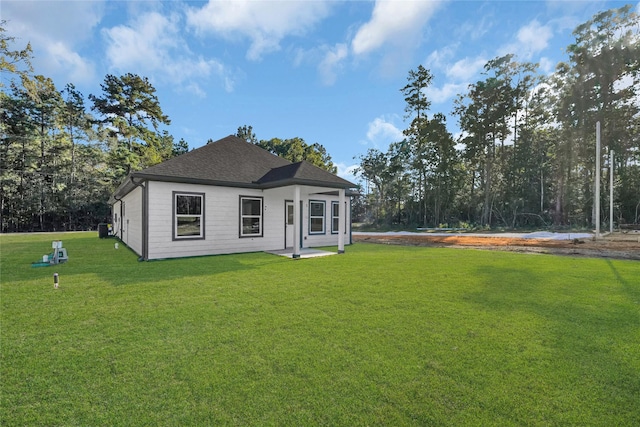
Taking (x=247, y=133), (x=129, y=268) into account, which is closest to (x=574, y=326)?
(x=129, y=268)

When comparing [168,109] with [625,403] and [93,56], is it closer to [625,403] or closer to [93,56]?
[93,56]

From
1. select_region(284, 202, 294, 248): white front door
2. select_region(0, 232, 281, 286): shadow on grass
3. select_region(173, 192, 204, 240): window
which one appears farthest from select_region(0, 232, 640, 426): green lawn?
select_region(284, 202, 294, 248): white front door

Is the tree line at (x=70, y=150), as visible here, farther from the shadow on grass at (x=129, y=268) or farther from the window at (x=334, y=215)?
the window at (x=334, y=215)

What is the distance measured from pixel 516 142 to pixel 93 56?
95.0 feet

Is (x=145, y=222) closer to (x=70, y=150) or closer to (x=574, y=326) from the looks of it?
(x=574, y=326)

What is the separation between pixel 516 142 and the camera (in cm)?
2458

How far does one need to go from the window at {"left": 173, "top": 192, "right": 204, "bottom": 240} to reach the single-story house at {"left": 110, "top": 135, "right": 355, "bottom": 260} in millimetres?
27

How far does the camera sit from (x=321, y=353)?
273 centimetres

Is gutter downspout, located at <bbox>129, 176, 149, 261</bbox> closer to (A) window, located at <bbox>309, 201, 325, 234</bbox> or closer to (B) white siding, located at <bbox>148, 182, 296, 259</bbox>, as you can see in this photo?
(B) white siding, located at <bbox>148, 182, 296, 259</bbox>

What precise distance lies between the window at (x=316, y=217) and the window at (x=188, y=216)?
4.31 m

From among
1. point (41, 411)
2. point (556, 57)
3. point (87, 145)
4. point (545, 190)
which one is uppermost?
point (556, 57)

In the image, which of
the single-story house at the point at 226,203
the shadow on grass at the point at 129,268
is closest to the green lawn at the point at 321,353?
the shadow on grass at the point at 129,268

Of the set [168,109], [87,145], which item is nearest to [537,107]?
[168,109]

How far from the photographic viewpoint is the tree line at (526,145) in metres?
19.7
